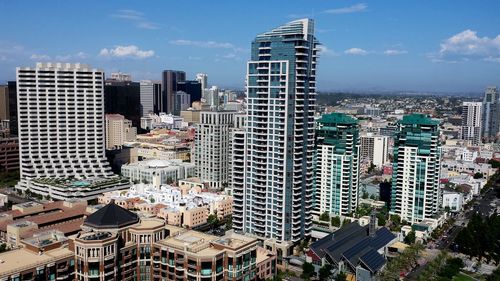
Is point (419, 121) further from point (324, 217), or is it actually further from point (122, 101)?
point (122, 101)

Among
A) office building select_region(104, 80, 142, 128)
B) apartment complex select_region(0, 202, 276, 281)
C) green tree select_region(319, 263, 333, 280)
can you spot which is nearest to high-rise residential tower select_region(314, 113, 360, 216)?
green tree select_region(319, 263, 333, 280)

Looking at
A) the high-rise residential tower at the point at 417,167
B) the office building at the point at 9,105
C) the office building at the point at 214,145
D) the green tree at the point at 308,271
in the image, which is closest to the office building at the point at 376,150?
the office building at the point at 214,145

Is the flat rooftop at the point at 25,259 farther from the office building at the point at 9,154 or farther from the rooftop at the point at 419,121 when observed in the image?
the office building at the point at 9,154

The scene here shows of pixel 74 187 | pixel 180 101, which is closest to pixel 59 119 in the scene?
pixel 74 187

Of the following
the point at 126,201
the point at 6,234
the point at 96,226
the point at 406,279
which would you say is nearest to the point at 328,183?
the point at 406,279

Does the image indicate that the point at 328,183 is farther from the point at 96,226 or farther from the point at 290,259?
the point at 96,226

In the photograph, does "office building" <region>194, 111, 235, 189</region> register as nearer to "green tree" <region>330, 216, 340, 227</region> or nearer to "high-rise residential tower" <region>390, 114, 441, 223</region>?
"green tree" <region>330, 216, 340, 227</region>
